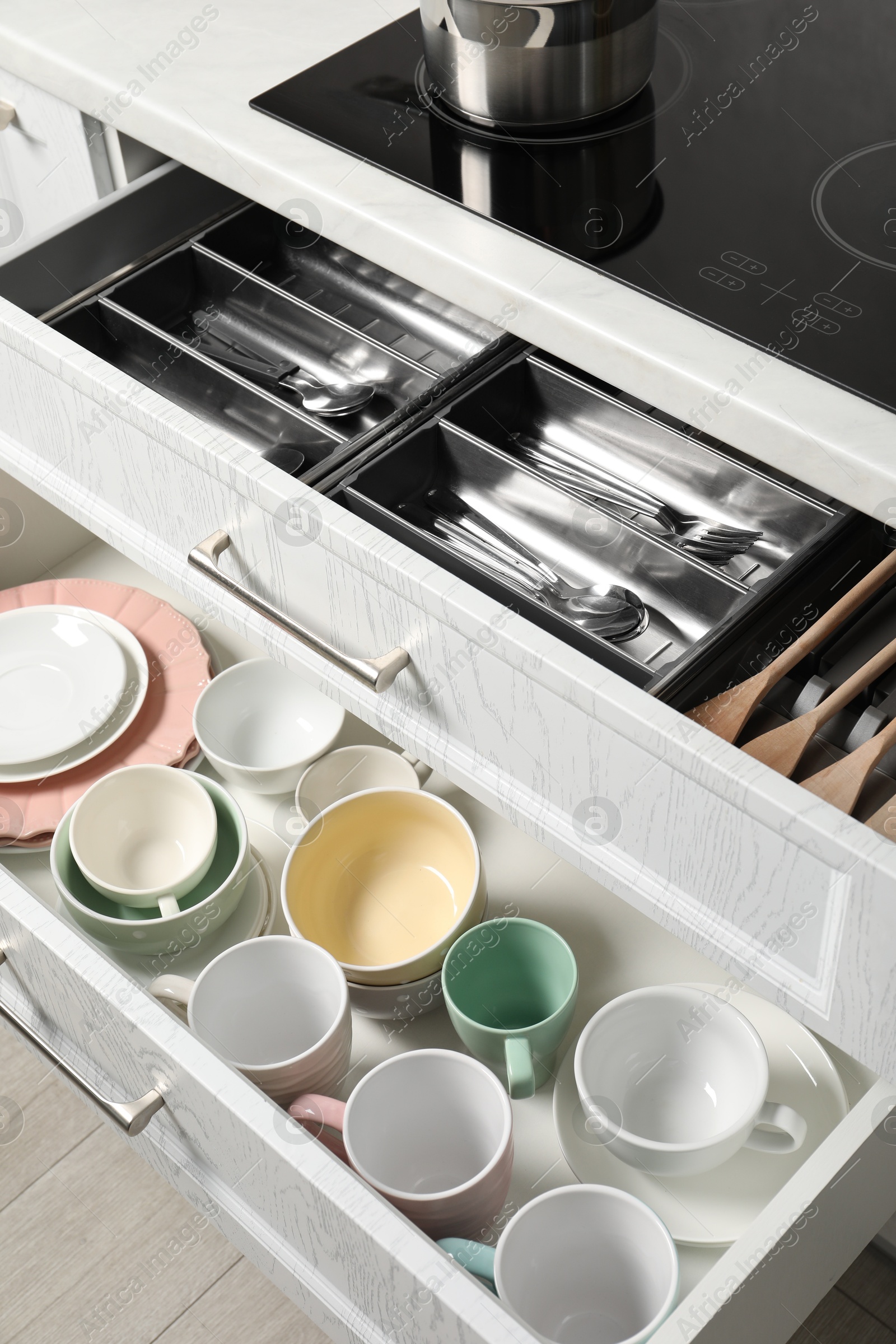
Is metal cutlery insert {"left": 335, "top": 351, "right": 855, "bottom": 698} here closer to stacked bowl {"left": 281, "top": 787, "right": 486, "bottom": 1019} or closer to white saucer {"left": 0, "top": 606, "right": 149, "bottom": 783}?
stacked bowl {"left": 281, "top": 787, "right": 486, "bottom": 1019}

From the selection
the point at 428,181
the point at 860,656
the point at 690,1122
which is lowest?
the point at 690,1122

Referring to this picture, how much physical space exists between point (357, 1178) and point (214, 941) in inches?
14.0

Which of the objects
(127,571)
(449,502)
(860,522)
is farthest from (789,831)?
(127,571)

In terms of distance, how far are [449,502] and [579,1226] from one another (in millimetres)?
491

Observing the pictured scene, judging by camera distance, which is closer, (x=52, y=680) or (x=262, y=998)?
(x=262, y=998)

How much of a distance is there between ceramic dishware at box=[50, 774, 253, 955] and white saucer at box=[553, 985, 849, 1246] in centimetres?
29

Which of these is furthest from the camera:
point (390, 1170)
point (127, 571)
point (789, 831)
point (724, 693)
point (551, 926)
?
point (127, 571)

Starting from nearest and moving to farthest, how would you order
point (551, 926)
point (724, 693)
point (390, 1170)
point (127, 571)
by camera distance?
point (724, 693) < point (390, 1170) < point (551, 926) < point (127, 571)

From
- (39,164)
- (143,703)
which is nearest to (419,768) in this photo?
(143,703)

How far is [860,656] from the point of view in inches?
29.0

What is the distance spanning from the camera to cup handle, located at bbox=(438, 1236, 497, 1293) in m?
0.72

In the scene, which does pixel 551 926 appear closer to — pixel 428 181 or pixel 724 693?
pixel 724 693

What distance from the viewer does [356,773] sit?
105 centimetres

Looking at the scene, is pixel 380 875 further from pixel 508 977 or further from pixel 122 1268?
pixel 122 1268
